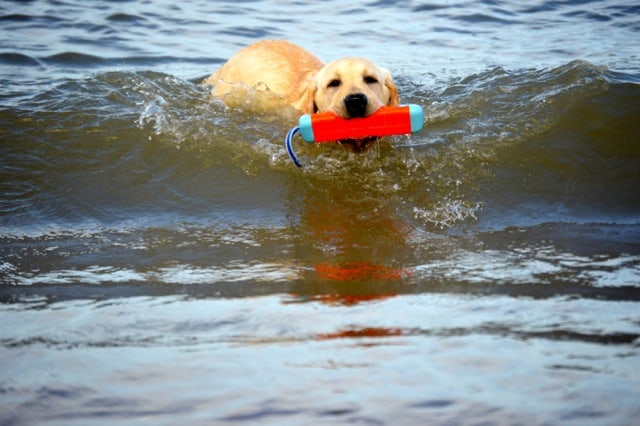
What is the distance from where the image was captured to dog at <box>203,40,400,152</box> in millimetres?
5270

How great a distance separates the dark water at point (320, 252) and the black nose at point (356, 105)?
0.41m

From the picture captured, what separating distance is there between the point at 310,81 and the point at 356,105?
992 millimetres

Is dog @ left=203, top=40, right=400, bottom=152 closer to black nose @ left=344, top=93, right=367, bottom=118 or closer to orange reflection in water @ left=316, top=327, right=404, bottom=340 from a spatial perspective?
black nose @ left=344, top=93, right=367, bottom=118

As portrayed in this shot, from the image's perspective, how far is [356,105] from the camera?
505 centimetres

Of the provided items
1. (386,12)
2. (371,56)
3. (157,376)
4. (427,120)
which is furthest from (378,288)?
(386,12)

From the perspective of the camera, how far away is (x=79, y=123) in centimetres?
626

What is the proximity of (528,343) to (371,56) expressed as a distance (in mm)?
7579

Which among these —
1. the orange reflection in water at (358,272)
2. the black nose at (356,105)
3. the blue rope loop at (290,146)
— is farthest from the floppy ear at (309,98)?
the orange reflection in water at (358,272)

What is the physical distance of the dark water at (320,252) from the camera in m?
2.18

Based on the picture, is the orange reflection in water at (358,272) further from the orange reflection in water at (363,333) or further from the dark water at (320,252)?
the orange reflection in water at (363,333)

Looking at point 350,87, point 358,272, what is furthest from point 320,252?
point 350,87

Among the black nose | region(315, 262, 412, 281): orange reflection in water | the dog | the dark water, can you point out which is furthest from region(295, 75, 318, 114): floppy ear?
region(315, 262, 412, 281): orange reflection in water

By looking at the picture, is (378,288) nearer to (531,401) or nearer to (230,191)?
(531,401)

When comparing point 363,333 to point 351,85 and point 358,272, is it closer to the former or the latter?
point 358,272
